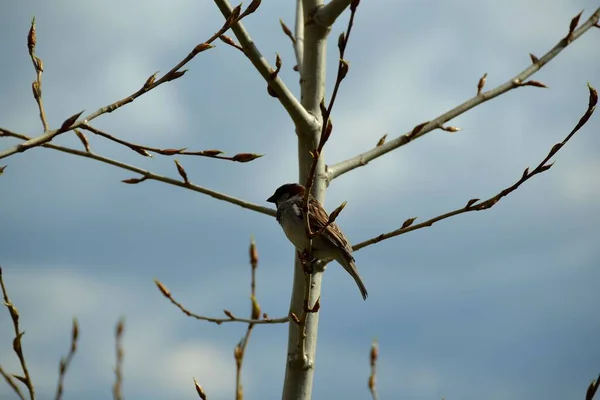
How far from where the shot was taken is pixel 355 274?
4.38 meters

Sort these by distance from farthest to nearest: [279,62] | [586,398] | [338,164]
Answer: [338,164] → [279,62] → [586,398]

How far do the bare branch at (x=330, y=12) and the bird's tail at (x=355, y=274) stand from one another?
1597 millimetres

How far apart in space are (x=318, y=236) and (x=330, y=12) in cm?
151

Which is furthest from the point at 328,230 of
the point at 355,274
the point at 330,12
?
the point at 330,12

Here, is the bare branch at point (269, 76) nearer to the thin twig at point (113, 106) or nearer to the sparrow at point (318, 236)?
the sparrow at point (318, 236)

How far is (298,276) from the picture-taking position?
157 inches

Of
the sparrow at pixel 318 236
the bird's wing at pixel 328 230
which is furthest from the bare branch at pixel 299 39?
the bird's wing at pixel 328 230

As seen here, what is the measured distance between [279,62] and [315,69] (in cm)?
74

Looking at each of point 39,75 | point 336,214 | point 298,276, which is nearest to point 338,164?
point 298,276

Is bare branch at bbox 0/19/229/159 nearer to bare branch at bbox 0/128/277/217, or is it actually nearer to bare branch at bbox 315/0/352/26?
bare branch at bbox 0/128/277/217

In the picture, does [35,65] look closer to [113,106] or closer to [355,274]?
[113,106]

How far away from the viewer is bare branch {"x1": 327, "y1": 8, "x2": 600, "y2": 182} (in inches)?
172

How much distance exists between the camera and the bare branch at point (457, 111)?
14.3 ft

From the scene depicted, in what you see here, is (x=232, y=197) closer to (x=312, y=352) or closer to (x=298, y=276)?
(x=298, y=276)
